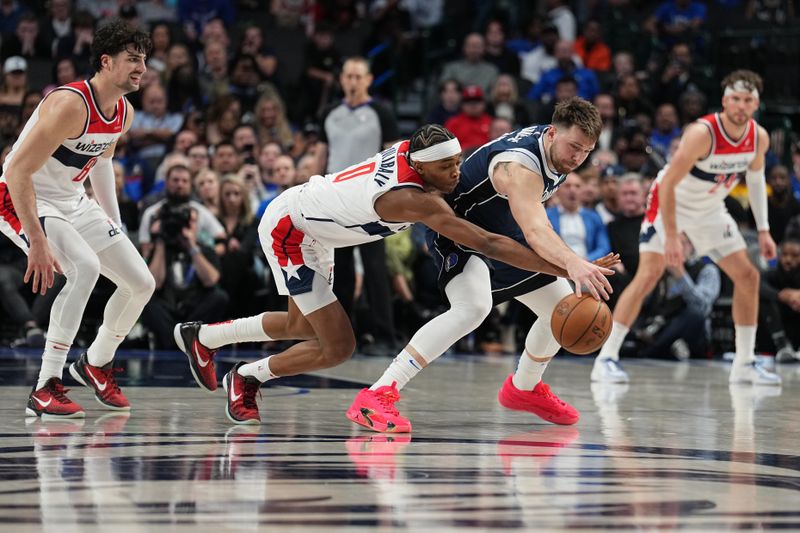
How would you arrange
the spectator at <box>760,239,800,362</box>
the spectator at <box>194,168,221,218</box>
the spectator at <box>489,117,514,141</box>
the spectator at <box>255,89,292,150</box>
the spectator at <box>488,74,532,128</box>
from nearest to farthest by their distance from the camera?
1. the spectator at <box>194,168,221,218</box>
2. the spectator at <box>760,239,800,362</box>
3. the spectator at <box>489,117,514,141</box>
4. the spectator at <box>255,89,292,150</box>
5. the spectator at <box>488,74,532,128</box>

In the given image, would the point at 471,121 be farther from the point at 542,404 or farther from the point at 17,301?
the point at 542,404

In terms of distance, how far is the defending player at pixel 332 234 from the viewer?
212 inches

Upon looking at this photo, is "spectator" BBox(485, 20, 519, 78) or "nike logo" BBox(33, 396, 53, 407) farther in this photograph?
"spectator" BBox(485, 20, 519, 78)

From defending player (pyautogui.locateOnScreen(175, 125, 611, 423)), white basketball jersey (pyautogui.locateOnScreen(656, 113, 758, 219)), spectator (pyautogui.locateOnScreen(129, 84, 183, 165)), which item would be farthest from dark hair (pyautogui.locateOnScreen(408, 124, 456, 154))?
spectator (pyautogui.locateOnScreen(129, 84, 183, 165))

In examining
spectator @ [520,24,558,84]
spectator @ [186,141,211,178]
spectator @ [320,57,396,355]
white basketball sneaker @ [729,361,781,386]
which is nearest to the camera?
white basketball sneaker @ [729,361,781,386]

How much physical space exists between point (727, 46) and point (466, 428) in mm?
10466

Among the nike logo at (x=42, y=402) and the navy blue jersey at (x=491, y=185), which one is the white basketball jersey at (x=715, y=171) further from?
the nike logo at (x=42, y=402)

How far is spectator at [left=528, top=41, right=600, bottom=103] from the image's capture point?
14480mm

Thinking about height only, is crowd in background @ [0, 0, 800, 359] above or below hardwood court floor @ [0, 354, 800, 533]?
above

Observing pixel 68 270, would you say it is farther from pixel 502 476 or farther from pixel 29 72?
pixel 29 72

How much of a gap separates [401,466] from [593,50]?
38.8 ft

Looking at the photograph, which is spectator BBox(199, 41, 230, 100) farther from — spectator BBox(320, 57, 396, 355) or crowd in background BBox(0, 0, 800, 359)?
spectator BBox(320, 57, 396, 355)

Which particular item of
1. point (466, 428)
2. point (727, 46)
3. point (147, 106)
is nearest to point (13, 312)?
point (147, 106)

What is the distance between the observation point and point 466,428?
229 inches
